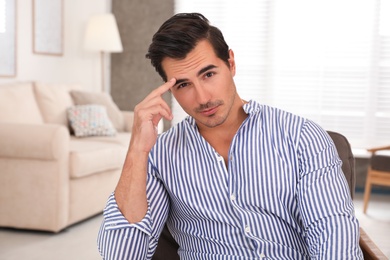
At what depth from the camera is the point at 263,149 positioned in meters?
1.52

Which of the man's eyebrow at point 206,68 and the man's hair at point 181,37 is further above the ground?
the man's hair at point 181,37

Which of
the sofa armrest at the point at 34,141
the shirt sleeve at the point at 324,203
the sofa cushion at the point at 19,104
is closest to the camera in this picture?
the shirt sleeve at the point at 324,203

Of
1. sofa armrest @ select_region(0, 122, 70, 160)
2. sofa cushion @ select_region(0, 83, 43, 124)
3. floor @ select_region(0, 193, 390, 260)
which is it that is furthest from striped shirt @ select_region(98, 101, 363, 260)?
sofa cushion @ select_region(0, 83, 43, 124)

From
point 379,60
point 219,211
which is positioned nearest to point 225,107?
point 219,211

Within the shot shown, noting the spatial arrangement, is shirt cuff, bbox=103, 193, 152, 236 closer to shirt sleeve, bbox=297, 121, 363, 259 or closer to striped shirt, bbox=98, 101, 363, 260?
striped shirt, bbox=98, 101, 363, 260

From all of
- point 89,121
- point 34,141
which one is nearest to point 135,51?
point 89,121

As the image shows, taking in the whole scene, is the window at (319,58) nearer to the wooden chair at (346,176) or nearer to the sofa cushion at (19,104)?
the sofa cushion at (19,104)

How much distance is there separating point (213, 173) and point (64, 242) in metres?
2.17

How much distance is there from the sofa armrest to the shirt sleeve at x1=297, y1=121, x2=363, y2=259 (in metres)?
2.30

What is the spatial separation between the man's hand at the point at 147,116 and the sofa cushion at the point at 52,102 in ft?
10.4

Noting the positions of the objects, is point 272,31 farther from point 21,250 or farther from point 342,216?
point 342,216

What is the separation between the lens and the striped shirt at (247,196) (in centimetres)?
142

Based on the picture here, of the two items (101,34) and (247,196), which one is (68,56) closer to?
(101,34)

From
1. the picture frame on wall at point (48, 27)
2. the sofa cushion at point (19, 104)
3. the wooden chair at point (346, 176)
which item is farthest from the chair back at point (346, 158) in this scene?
the picture frame on wall at point (48, 27)
